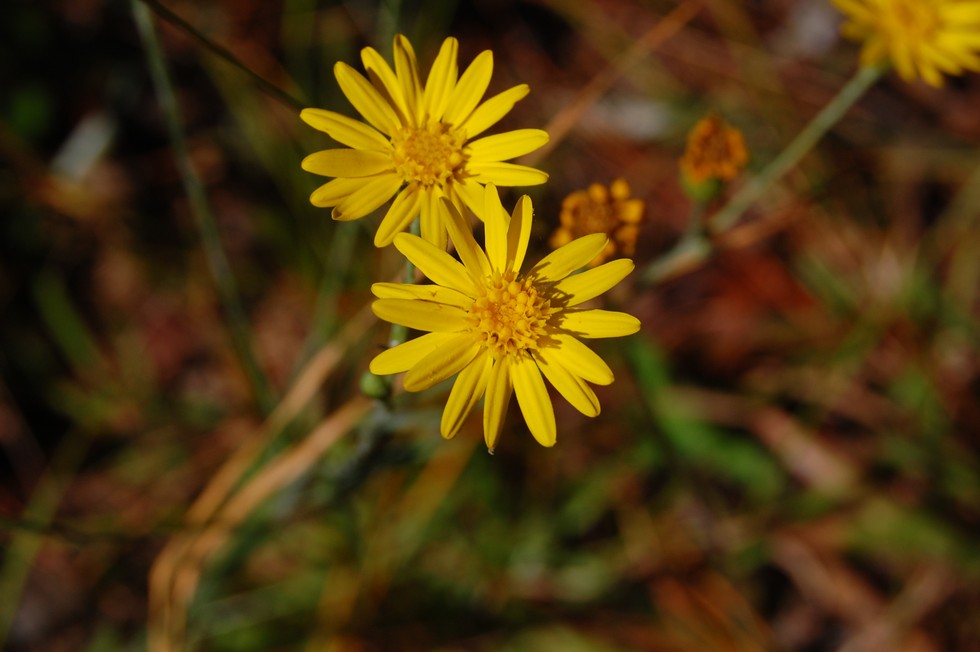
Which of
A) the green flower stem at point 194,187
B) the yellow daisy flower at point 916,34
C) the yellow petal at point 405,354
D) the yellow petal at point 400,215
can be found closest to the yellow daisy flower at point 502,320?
the yellow petal at point 405,354

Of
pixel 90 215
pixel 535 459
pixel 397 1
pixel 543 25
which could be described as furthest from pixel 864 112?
pixel 90 215

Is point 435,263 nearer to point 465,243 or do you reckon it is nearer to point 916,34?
point 465,243

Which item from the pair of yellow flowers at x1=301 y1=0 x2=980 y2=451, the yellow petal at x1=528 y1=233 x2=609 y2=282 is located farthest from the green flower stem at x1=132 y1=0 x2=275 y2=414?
the yellow petal at x1=528 y1=233 x2=609 y2=282

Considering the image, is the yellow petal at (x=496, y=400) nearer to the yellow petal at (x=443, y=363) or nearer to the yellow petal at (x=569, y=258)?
the yellow petal at (x=443, y=363)

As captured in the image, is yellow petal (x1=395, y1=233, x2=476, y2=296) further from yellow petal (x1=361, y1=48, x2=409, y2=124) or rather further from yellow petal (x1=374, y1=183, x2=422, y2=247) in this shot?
yellow petal (x1=361, y1=48, x2=409, y2=124)

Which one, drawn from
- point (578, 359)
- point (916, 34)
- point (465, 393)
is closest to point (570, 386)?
point (578, 359)

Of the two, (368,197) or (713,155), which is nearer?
(368,197)
